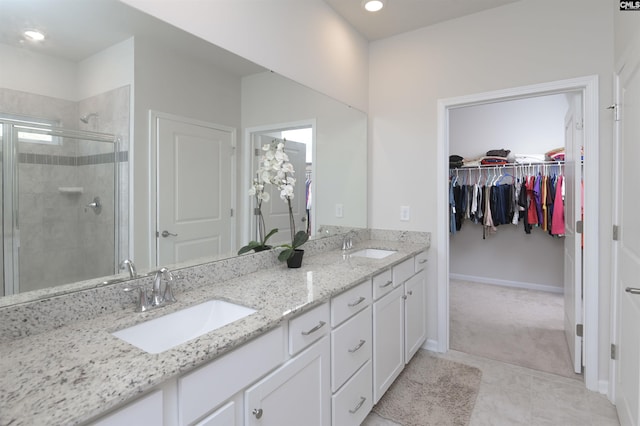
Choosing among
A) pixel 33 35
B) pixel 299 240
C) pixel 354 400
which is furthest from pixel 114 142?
pixel 354 400

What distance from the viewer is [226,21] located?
1654 mm

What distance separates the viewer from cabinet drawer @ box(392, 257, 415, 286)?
215 centimetres

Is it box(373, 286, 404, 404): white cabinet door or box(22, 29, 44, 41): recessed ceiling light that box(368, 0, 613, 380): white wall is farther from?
box(22, 29, 44, 41): recessed ceiling light

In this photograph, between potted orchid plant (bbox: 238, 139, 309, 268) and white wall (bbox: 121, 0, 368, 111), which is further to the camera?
potted orchid plant (bbox: 238, 139, 309, 268)

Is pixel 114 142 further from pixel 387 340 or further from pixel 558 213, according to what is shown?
pixel 558 213

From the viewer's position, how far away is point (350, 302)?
1644 mm

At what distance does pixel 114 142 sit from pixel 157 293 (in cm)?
60

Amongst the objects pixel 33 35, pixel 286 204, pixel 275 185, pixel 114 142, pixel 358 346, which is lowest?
pixel 358 346

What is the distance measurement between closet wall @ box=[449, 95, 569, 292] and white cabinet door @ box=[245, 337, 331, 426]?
13.4 ft

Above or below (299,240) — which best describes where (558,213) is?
above

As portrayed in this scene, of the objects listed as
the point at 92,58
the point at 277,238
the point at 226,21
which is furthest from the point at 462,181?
the point at 92,58

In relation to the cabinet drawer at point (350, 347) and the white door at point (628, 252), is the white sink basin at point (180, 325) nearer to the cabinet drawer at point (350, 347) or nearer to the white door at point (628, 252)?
the cabinet drawer at point (350, 347)

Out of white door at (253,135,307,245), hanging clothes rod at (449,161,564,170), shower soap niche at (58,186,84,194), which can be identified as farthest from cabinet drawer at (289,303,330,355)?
hanging clothes rod at (449,161,564,170)

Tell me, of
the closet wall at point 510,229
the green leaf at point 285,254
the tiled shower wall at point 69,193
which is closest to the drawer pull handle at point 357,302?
the green leaf at point 285,254
